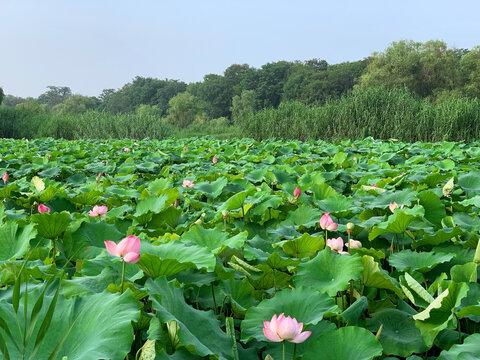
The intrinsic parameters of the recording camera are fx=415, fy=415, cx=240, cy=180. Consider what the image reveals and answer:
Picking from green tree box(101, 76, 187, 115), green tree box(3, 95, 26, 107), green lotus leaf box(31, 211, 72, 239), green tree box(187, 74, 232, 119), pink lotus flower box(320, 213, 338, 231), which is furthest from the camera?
green tree box(3, 95, 26, 107)

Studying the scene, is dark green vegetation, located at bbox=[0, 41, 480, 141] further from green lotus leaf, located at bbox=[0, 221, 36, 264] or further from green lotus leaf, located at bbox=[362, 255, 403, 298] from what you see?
green lotus leaf, located at bbox=[0, 221, 36, 264]

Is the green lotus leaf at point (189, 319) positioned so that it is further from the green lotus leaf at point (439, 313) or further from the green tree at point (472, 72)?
the green tree at point (472, 72)

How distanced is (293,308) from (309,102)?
4770cm

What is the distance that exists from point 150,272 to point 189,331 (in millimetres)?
240

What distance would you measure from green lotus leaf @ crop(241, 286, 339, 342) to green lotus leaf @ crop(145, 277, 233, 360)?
69mm

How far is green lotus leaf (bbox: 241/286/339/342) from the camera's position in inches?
36.8

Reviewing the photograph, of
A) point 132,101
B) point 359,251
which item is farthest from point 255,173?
point 132,101

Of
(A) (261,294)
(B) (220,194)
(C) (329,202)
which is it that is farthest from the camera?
(B) (220,194)

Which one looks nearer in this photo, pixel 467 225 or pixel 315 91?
pixel 467 225

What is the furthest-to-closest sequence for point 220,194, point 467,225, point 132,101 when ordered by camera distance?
point 132,101, point 220,194, point 467,225

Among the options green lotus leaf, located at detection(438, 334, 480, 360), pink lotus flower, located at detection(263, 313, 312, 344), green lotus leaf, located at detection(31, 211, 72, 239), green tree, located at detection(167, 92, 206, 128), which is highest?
green tree, located at detection(167, 92, 206, 128)

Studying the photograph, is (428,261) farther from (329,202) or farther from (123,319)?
(123,319)

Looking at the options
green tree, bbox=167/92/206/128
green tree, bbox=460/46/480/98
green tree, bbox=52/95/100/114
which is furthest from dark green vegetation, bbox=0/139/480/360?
green tree, bbox=52/95/100/114

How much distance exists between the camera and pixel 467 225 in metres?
1.68
